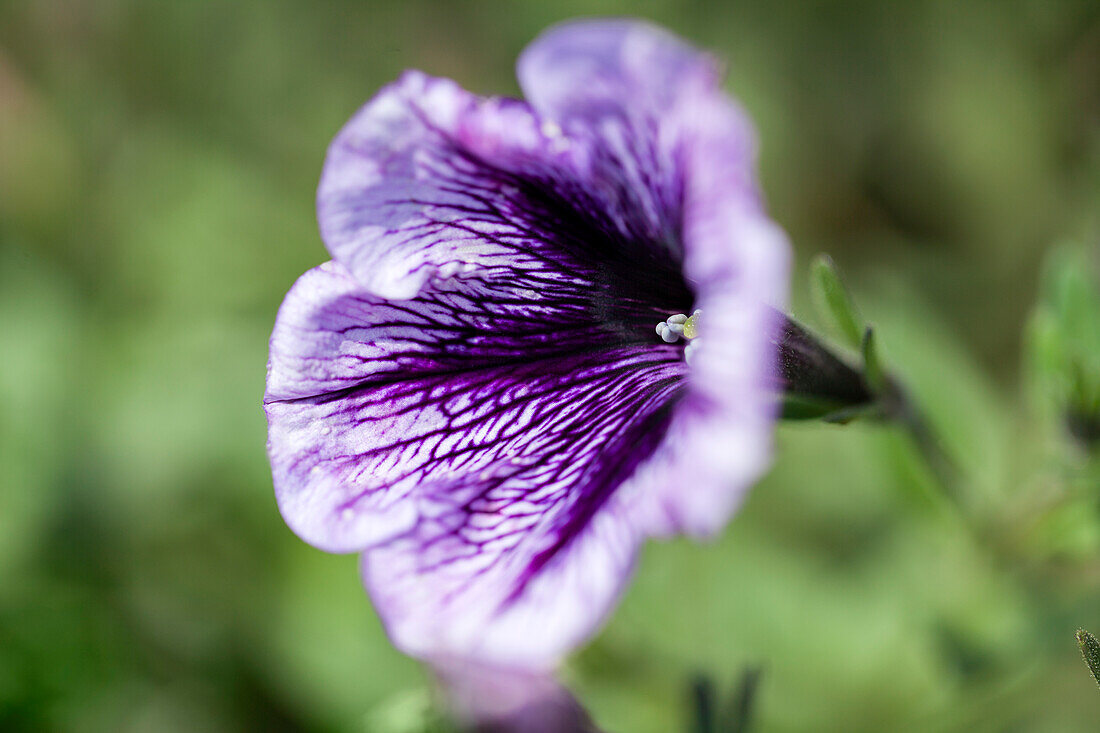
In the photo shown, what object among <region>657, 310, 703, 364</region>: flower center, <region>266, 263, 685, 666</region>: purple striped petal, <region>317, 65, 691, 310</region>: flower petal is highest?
<region>317, 65, 691, 310</region>: flower petal

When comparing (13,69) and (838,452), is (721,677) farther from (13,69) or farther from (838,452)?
(13,69)

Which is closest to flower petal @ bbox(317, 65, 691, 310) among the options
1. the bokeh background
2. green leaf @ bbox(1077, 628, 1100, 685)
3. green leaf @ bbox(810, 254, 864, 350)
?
green leaf @ bbox(810, 254, 864, 350)

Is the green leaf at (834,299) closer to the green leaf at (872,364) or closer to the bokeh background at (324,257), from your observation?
the green leaf at (872,364)

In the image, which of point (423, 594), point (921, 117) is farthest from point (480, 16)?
point (423, 594)

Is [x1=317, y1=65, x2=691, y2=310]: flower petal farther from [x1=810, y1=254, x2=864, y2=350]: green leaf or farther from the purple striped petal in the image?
[x1=810, y1=254, x2=864, y2=350]: green leaf

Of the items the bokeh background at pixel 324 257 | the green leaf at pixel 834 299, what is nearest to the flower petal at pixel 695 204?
the green leaf at pixel 834 299

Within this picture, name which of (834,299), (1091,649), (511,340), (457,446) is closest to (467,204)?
(511,340)

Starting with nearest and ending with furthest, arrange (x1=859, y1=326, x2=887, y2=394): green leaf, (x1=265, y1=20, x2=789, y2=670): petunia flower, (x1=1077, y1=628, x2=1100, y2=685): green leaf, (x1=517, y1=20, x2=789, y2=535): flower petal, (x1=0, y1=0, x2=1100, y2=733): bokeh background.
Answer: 1. (x1=517, y1=20, x2=789, y2=535): flower petal
2. (x1=265, y1=20, x2=789, y2=670): petunia flower
3. (x1=1077, y1=628, x2=1100, y2=685): green leaf
4. (x1=859, y1=326, x2=887, y2=394): green leaf
5. (x1=0, y1=0, x2=1100, y2=733): bokeh background
